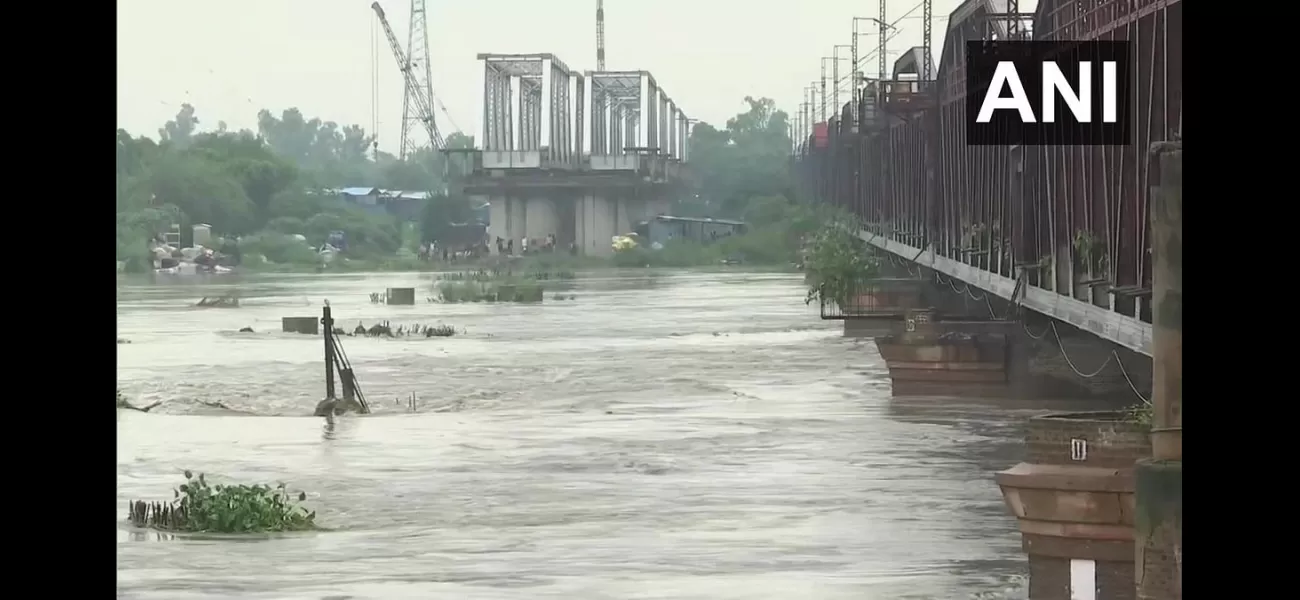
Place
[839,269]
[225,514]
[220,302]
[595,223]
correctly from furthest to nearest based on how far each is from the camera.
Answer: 1. [595,223]
2. [220,302]
3. [839,269]
4. [225,514]

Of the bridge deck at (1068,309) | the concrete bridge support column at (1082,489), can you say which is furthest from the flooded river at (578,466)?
the concrete bridge support column at (1082,489)

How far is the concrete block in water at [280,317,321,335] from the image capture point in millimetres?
48750

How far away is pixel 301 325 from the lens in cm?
4978

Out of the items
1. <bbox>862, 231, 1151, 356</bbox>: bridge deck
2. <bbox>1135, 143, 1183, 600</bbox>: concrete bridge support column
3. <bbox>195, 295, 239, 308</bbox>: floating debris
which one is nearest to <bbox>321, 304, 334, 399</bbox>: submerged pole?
<bbox>862, 231, 1151, 356</bbox>: bridge deck

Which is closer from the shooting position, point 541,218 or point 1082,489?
point 1082,489

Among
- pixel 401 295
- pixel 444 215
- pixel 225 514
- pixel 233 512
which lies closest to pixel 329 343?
pixel 225 514

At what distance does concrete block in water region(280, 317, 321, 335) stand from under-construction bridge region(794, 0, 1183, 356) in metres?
14.2

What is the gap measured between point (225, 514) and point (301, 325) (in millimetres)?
32806

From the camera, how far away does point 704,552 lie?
1677 cm

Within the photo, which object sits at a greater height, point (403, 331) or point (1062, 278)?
point (1062, 278)

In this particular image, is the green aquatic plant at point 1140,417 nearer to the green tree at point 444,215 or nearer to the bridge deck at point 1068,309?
the bridge deck at point 1068,309

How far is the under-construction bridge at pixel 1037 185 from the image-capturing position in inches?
574

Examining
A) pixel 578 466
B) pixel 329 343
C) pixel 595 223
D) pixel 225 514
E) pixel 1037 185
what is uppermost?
pixel 595 223

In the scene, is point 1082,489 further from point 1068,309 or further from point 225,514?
point 225,514
